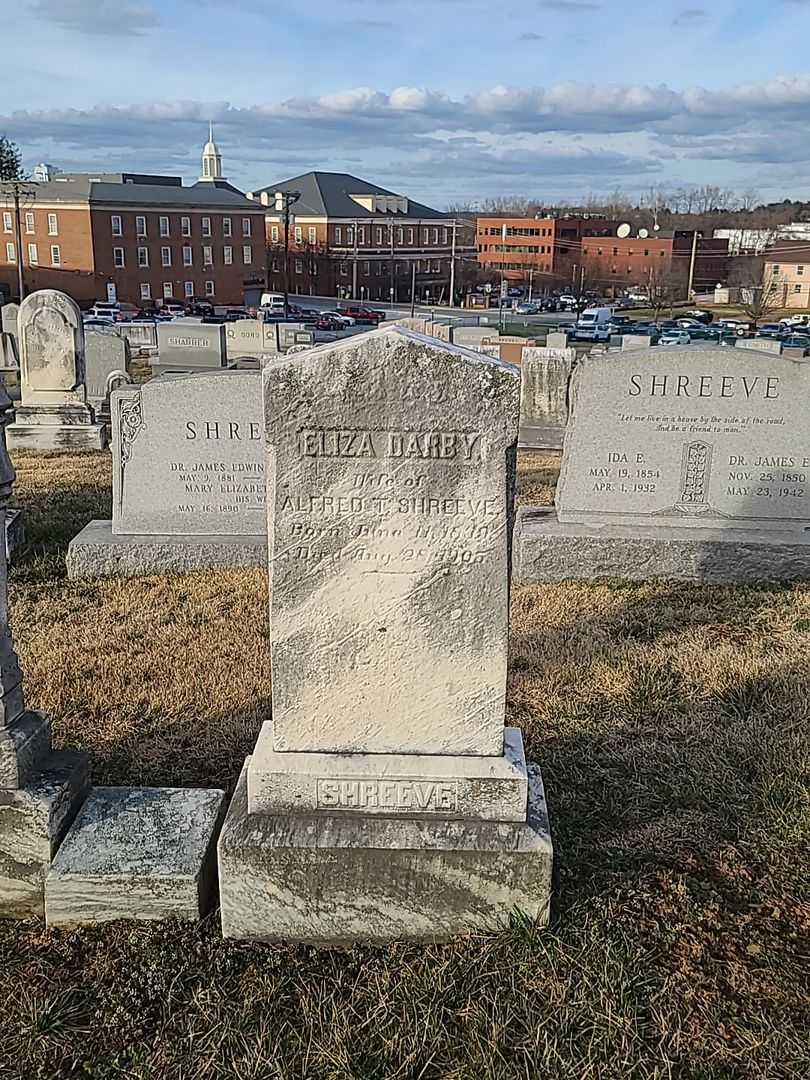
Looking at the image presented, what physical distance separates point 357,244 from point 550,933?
2913 inches

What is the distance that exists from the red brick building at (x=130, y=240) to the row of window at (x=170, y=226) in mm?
59

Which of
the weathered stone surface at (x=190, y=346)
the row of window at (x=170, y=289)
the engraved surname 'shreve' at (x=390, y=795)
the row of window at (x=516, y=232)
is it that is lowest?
the engraved surname 'shreve' at (x=390, y=795)

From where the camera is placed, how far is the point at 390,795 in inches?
133

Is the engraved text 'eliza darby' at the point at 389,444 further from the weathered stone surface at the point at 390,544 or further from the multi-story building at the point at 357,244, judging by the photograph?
the multi-story building at the point at 357,244

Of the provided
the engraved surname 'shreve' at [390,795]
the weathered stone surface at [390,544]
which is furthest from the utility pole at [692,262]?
the engraved surname 'shreve' at [390,795]

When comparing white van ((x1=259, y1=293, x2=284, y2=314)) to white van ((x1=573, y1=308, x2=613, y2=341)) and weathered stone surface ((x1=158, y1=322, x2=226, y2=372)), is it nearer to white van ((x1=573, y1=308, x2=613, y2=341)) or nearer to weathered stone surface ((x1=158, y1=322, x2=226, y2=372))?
Answer: white van ((x1=573, y1=308, x2=613, y2=341))

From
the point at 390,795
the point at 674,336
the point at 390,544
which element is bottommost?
the point at 674,336

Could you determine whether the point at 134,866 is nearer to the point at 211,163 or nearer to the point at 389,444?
the point at 389,444

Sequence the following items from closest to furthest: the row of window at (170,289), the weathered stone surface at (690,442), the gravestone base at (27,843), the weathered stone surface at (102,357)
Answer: the gravestone base at (27,843) < the weathered stone surface at (690,442) < the weathered stone surface at (102,357) < the row of window at (170,289)

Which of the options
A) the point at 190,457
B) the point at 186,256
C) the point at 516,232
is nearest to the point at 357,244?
the point at 516,232

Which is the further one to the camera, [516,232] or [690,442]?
[516,232]

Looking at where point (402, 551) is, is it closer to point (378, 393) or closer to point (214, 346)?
point (378, 393)

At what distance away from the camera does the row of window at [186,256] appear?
5534 cm

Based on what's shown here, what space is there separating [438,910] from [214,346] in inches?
744
